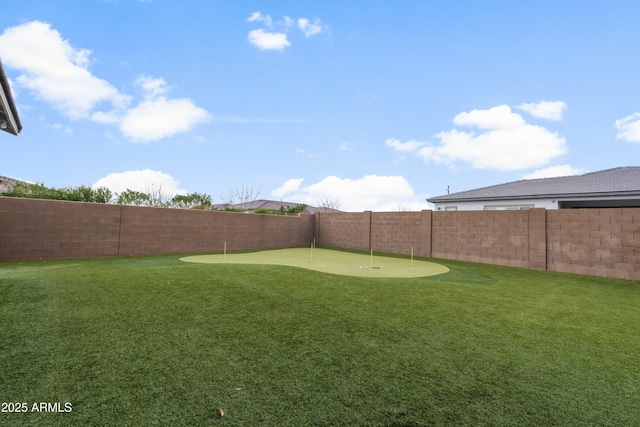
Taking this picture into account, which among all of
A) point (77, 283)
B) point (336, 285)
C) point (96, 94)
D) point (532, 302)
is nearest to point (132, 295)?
point (77, 283)

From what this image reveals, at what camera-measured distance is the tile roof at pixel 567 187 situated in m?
12.1

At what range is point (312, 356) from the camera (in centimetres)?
261

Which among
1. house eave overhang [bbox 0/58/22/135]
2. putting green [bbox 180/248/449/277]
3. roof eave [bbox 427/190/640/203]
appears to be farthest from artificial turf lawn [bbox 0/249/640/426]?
roof eave [bbox 427/190/640/203]

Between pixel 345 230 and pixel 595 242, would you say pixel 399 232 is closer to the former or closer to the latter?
pixel 345 230

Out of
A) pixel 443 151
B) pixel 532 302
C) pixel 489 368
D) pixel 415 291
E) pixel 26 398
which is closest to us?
pixel 26 398

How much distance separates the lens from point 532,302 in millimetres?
4766

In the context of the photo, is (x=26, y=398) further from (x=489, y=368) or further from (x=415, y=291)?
(x=415, y=291)

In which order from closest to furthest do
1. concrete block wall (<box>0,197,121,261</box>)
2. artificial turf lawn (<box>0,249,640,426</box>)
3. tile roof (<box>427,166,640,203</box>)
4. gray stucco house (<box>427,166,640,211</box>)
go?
artificial turf lawn (<box>0,249,640,426</box>) < concrete block wall (<box>0,197,121,261</box>) < gray stucco house (<box>427,166,640,211</box>) < tile roof (<box>427,166,640,203</box>)

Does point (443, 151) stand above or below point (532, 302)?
above

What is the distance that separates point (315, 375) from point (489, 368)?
4.63 feet

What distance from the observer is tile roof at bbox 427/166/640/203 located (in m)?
12.1

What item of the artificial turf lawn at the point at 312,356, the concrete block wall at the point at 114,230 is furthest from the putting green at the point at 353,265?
the artificial turf lawn at the point at 312,356

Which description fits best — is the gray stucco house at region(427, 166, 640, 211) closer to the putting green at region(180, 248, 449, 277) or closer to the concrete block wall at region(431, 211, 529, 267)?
the concrete block wall at region(431, 211, 529, 267)

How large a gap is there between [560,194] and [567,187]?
1709 millimetres
